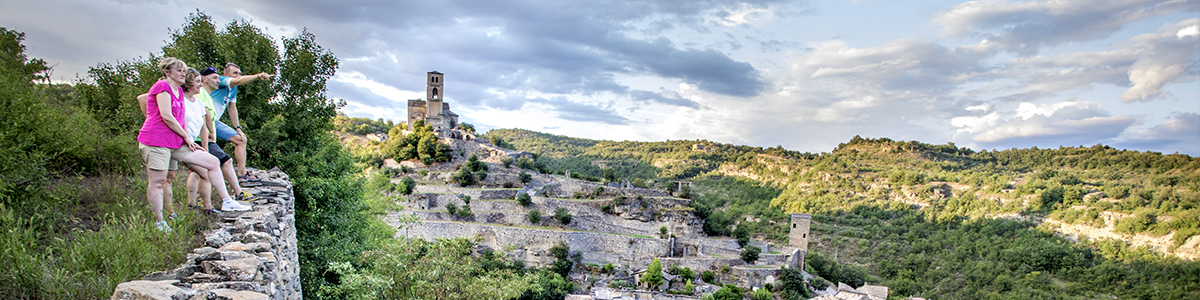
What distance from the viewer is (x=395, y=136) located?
34.9 m

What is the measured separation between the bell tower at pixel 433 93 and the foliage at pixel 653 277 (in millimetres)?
25568

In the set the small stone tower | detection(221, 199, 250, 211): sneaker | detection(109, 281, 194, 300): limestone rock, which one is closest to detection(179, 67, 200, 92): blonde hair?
detection(221, 199, 250, 211): sneaker

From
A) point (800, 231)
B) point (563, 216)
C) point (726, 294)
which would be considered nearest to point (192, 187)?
point (726, 294)

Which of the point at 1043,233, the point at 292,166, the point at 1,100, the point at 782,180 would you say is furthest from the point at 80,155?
the point at 782,180

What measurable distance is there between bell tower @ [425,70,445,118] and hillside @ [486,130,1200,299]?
1100cm

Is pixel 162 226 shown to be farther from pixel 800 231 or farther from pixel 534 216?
pixel 800 231

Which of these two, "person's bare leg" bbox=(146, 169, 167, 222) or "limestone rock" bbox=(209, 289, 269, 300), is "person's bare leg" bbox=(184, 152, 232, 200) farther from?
"limestone rock" bbox=(209, 289, 269, 300)

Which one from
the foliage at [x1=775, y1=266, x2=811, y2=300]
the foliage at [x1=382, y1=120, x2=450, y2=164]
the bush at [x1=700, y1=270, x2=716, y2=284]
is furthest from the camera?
the foliage at [x1=382, y1=120, x2=450, y2=164]

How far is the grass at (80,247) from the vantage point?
92.1 inches

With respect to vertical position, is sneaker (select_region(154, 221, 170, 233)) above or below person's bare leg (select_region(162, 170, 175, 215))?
below

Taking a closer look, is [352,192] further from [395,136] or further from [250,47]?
[395,136]

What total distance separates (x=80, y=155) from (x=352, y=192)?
386cm

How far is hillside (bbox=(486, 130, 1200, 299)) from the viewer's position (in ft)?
84.5

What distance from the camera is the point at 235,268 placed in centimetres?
265
